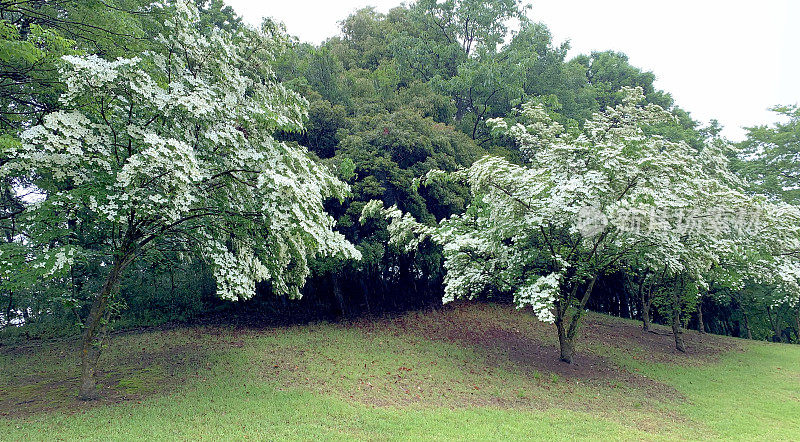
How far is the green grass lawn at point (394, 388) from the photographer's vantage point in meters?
7.60

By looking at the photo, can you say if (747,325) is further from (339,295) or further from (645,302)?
(339,295)

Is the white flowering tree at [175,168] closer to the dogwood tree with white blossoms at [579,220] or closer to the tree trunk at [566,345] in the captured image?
the dogwood tree with white blossoms at [579,220]

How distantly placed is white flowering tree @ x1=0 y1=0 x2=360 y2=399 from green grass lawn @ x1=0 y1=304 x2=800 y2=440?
1.80 m

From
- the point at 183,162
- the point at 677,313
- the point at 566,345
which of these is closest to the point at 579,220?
the point at 566,345

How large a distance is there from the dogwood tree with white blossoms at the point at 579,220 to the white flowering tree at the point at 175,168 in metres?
4.08

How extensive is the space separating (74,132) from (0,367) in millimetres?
9466

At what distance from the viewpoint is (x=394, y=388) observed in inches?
405

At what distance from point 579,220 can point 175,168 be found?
8514 millimetres

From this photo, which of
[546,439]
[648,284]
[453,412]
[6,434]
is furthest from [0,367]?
[648,284]

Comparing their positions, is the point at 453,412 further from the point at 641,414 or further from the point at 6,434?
the point at 6,434

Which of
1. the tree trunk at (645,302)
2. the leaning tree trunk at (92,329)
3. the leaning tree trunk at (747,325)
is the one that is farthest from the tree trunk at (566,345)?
the leaning tree trunk at (747,325)

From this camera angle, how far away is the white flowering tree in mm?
6793

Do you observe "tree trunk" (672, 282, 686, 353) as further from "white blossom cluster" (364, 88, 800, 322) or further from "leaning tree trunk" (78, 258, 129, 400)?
"leaning tree trunk" (78, 258, 129, 400)

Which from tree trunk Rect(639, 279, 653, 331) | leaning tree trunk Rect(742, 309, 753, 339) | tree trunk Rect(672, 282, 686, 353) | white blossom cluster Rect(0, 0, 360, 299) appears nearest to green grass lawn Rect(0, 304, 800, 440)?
tree trunk Rect(672, 282, 686, 353)
